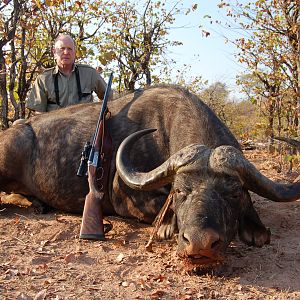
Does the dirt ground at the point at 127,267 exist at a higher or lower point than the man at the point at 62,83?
lower

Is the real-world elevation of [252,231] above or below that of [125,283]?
above

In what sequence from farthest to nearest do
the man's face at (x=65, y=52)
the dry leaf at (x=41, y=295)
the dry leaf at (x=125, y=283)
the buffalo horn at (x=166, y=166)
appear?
the man's face at (x=65, y=52)
the buffalo horn at (x=166, y=166)
the dry leaf at (x=125, y=283)
the dry leaf at (x=41, y=295)

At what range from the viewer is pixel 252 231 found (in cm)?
447

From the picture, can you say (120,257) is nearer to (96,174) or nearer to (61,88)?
(96,174)

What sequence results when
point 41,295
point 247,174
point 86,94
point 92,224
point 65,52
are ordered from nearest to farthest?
point 41,295 → point 247,174 → point 92,224 → point 65,52 → point 86,94

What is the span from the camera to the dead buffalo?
3.94 metres

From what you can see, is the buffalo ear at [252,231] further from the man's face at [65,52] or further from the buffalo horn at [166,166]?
the man's face at [65,52]

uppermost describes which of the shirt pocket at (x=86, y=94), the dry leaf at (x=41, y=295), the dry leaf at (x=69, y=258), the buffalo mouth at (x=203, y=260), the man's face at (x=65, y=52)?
the man's face at (x=65, y=52)

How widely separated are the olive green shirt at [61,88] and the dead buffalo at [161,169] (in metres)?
1.03

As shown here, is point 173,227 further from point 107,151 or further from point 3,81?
point 3,81

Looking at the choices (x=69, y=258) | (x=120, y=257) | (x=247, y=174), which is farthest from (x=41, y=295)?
(x=247, y=174)

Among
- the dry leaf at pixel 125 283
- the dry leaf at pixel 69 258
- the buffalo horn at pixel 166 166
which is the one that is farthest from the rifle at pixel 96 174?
the dry leaf at pixel 125 283

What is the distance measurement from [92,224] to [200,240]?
5.85ft

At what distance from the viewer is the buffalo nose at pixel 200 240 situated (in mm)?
3551
